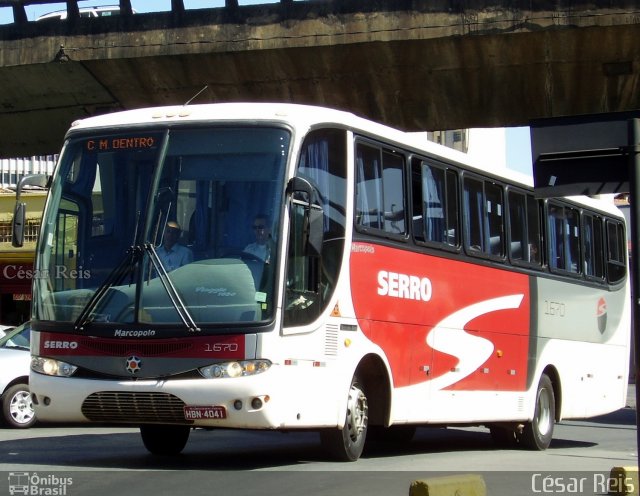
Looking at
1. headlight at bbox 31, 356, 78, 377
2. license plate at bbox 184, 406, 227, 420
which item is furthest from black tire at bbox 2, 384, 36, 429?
license plate at bbox 184, 406, 227, 420

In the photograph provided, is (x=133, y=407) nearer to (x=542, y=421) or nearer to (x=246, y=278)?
(x=246, y=278)

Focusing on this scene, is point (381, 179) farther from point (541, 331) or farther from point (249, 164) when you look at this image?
point (541, 331)

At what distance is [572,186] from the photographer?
748 centimetres

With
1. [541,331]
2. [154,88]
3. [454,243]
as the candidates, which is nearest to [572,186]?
[454,243]

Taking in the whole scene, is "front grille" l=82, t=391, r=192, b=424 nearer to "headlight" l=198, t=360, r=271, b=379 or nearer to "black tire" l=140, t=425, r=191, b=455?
"headlight" l=198, t=360, r=271, b=379

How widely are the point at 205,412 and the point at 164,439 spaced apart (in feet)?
8.81

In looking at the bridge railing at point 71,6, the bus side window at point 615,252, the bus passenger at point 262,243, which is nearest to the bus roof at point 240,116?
the bus passenger at point 262,243

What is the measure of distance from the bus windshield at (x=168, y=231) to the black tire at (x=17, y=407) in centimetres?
650

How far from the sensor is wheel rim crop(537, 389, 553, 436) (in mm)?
16562

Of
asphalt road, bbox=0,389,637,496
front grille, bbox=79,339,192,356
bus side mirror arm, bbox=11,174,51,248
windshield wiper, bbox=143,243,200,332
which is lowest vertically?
asphalt road, bbox=0,389,637,496

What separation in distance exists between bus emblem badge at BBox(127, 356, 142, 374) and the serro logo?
597mm

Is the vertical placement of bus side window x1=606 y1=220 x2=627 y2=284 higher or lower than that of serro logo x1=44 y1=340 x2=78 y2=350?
higher

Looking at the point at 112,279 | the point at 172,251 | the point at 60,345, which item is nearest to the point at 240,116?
the point at 172,251

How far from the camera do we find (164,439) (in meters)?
13.2
